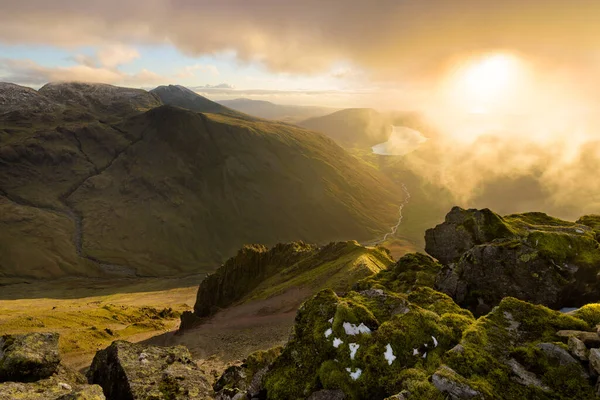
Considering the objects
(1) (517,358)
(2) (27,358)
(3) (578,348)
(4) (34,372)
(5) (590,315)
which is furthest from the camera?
(4) (34,372)

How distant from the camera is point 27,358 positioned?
18547 millimetres

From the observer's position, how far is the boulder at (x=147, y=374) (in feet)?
62.4

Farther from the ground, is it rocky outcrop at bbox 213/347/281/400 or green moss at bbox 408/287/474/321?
green moss at bbox 408/287/474/321

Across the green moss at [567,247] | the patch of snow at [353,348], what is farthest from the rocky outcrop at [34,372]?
the green moss at [567,247]

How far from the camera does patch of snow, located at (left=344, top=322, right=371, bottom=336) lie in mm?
16641

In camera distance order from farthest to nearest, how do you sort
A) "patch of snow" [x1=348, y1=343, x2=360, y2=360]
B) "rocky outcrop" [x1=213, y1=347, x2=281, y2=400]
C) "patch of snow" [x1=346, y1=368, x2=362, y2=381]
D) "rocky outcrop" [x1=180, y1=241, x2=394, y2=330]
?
"rocky outcrop" [x1=180, y1=241, x2=394, y2=330], "rocky outcrop" [x1=213, y1=347, x2=281, y2=400], "patch of snow" [x1=348, y1=343, x2=360, y2=360], "patch of snow" [x1=346, y1=368, x2=362, y2=381]

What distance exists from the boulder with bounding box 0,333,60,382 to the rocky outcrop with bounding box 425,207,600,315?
88.6ft

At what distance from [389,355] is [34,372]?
19862mm

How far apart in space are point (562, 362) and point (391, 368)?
646cm

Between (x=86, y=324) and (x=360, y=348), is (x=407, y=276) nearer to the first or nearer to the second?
(x=360, y=348)

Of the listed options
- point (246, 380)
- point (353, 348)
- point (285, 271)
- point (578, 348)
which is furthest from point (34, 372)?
point (285, 271)

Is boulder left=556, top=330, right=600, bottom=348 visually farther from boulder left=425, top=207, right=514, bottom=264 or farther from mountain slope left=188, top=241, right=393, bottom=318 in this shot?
mountain slope left=188, top=241, right=393, bottom=318

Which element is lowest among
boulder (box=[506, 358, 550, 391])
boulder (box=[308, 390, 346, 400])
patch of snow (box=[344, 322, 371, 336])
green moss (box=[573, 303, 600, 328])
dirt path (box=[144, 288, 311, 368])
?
dirt path (box=[144, 288, 311, 368])

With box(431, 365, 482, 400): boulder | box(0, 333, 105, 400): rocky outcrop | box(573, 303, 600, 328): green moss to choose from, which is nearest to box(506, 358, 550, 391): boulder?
box(431, 365, 482, 400): boulder
